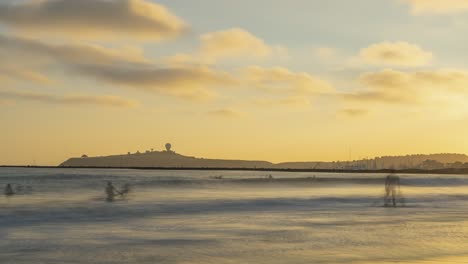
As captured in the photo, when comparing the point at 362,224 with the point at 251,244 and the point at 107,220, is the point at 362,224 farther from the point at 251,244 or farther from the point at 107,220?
the point at 107,220

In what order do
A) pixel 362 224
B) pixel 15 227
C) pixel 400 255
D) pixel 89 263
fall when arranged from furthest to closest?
pixel 362 224
pixel 15 227
pixel 400 255
pixel 89 263

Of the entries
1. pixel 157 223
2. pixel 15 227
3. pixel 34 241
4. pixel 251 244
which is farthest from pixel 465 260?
pixel 15 227

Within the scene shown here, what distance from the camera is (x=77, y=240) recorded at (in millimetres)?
25891

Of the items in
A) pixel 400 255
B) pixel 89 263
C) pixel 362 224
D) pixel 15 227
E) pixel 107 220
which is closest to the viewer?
pixel 89 263

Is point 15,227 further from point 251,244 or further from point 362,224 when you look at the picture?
point 362,224

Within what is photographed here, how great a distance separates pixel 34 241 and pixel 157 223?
10709 mm

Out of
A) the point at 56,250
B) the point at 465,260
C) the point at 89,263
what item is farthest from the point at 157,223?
the point at 465,260

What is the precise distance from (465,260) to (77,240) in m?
15.5

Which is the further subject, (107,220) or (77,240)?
(107,220)

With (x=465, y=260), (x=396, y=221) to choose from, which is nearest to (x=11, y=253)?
(x=465, y=260)

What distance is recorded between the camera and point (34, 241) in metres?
25.5

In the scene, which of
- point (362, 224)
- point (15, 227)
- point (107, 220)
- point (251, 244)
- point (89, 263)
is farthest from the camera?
point (107, 220)

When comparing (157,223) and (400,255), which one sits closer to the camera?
(400,255)

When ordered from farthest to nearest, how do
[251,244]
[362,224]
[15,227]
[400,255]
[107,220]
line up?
[107,220] → [362,224] → [15,227] → [251,244] → [400,255]
